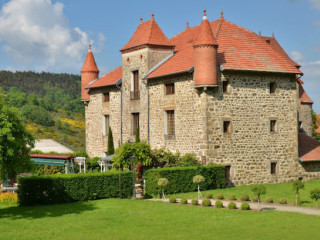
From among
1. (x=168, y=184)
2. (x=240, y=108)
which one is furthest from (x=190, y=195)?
(x=240, y=108)

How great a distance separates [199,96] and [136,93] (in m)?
6.79

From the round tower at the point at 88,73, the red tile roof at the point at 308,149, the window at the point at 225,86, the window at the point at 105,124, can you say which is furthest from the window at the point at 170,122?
the round tower at the point at 88,73

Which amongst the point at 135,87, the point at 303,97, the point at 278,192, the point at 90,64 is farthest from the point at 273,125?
the point at 90,64

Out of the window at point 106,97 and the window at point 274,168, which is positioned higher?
the window at point 106,97

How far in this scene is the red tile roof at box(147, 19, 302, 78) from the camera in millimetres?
29766

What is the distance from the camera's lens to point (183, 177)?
26828mm

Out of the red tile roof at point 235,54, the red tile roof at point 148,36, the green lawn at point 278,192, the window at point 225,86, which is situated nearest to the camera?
the green lawn at point 278,192

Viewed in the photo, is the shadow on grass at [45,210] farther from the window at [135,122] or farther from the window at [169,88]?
the window at [135,122]

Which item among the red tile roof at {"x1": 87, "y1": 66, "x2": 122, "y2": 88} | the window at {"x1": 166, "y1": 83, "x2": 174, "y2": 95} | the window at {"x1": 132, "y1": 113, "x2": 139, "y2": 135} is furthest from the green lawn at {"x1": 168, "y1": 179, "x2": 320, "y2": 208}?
the red tile roof at {"x1": 87, "y1": 66, "x2": 122, "y2": 88}

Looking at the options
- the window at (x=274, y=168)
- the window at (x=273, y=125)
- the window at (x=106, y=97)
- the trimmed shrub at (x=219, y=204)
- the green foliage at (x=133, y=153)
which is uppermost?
the window at (x=106, y=97)

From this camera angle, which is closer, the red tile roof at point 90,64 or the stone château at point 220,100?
the stone château at point 220,100

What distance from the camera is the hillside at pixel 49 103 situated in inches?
2840

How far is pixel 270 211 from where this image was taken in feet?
64.6

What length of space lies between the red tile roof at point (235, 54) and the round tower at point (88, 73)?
977cm
